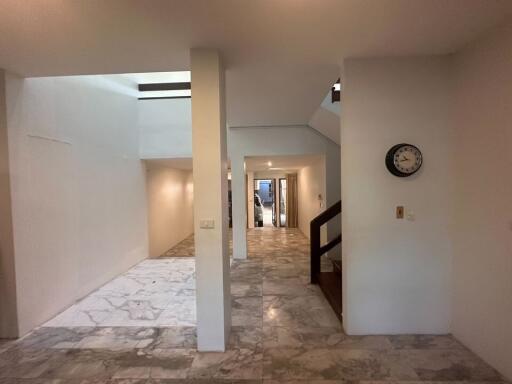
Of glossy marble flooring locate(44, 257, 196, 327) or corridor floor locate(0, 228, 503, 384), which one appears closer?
corridor floor locate(0, 228, 503, 384)

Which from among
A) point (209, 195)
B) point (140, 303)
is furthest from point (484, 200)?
point (140, 303)

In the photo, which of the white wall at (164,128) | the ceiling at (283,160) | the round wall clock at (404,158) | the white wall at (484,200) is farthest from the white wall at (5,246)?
the white wall at (484,200)

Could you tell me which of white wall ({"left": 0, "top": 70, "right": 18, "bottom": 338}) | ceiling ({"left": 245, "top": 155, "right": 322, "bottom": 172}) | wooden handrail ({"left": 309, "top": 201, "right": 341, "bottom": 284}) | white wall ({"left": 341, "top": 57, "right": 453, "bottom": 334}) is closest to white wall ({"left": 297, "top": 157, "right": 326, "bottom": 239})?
ceiling ({"left": 245, "top": 155, "right": 322, "bottom": 172})

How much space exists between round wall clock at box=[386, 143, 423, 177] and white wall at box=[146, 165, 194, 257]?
504 cm

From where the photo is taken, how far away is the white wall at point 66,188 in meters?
2.72

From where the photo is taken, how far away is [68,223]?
3389 mm

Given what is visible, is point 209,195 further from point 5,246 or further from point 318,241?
point 318,241

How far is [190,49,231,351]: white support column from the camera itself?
2.28 metres

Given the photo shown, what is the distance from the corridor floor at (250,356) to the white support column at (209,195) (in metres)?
0.29

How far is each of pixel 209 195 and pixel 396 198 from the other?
1.69 meters

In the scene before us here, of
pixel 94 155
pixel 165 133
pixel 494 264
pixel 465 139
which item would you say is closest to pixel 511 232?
pixel 494 264

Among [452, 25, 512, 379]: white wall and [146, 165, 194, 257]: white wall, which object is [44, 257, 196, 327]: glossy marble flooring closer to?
[146, 165, 194, 257]: white wall

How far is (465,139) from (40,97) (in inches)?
166

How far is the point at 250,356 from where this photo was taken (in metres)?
2.28
